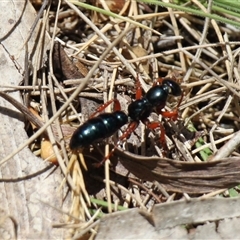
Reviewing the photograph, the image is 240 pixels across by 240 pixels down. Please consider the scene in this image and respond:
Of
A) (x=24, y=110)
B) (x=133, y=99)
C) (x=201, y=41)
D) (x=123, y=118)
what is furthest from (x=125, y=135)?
(x=201, y=41)

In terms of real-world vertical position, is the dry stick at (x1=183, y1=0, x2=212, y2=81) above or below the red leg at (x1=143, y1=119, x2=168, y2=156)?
above

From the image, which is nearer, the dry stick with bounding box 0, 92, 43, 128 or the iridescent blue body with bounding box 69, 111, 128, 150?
the iridescent blue body with bounding box 69, 111, 128, 150

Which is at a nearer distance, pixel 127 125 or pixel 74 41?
pixel 127 125

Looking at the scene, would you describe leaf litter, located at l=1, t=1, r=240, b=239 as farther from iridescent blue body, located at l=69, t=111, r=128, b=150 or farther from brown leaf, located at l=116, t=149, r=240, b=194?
iridescent blue body, located at l=69, t=111, r=128, b=150

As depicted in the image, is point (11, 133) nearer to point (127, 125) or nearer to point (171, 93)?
point (127, 125)

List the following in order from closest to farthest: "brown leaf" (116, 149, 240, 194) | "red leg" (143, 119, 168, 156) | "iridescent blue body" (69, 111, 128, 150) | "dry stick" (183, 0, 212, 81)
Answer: "iridescent blue body" (69, 111, 128, 150), "brown leaf" (116, 149, 240, 194), "red leg" (143, 119, 168, 156), "dry stick" (183, 0, 212, 81)

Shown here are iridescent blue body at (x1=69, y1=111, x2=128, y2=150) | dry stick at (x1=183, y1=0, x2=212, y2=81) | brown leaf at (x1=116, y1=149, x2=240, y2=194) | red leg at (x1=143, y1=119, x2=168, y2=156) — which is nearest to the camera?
iridescent blue body at (x1=69, y1=111, x2=128, y2=150)

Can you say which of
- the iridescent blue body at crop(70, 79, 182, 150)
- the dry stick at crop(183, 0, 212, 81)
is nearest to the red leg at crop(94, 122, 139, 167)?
the iridescent blue body at crop(70, 79, 182, 150)

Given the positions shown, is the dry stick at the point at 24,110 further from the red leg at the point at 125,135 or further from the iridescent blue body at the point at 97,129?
the red leg at the point at 125,135

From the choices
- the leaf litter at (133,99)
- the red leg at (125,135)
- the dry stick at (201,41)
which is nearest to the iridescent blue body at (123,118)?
the red leg at (125,135)

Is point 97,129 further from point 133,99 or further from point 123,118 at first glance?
point 133,99

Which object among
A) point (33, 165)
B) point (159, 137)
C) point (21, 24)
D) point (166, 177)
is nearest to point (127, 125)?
point (159, 137)
